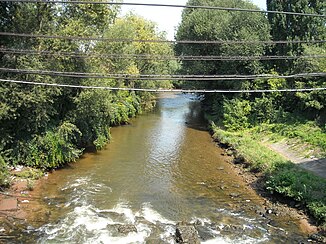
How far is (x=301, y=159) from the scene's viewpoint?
2030cm

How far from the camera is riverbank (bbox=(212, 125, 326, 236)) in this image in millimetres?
14992

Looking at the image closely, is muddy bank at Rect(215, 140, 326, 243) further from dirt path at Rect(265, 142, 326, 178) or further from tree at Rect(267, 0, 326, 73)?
tree at Rect(267, 0, 326, 73)

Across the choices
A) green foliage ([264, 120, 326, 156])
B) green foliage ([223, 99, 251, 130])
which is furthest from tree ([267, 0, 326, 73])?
green foliage ([264, 120, 326, 156])

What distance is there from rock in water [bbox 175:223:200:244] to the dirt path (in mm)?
8201

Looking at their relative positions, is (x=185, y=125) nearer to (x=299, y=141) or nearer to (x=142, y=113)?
(x=142, y=113)

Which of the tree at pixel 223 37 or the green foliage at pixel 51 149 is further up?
the tree at pixel 223 37

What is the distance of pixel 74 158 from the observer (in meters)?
20.8

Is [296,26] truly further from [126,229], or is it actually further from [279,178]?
[126,229]

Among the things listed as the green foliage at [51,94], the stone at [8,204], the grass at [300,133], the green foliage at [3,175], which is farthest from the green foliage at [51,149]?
the grass at [300,133]

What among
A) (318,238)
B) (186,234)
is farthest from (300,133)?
(186,234)

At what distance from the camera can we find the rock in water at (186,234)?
41.8 feet

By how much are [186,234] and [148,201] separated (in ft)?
12.7

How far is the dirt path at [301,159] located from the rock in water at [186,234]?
8201 mm

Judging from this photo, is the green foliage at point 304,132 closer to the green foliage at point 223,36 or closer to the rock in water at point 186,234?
the green foliage at point 223,36
